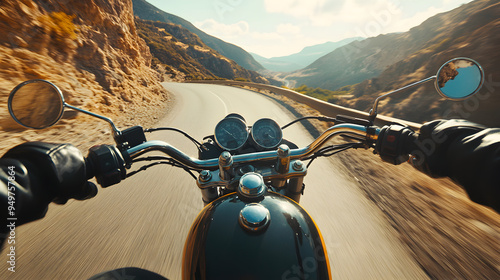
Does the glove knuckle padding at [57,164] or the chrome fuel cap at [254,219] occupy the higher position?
the glove knuckle padding at [57,164]

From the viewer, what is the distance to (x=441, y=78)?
4.77 feet

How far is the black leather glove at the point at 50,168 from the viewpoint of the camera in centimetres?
72

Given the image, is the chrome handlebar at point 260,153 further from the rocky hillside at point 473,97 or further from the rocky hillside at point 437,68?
the rocky hillside at point 437,68

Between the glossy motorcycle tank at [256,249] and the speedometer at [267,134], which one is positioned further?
the speedometer at [267,134]

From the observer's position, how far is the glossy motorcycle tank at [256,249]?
2.50 ft

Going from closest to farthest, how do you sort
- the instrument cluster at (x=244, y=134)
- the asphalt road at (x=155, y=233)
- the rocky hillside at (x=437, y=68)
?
the asphalt road at (x=155, y=233) < the instrument cluster at (x=244, y=134) < the rocky hillside at (x=437, y=68)

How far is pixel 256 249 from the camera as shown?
2.64 ft

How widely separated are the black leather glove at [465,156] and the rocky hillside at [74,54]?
6.72 meters

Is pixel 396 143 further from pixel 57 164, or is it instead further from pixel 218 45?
pixel 218 45

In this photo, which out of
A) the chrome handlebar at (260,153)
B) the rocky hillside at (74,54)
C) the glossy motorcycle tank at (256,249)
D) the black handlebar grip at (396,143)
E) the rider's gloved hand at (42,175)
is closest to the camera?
the rider's gloved hand at (42,175)

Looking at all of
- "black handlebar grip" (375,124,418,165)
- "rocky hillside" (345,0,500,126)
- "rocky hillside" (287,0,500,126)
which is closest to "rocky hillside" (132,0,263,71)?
"rocky hillside" (287,0,500,126)

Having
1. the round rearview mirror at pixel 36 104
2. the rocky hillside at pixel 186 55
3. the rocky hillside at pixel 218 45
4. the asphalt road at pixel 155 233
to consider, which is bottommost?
the asphalt road at pixel 155 233

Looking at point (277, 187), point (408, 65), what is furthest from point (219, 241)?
point (408, 65)

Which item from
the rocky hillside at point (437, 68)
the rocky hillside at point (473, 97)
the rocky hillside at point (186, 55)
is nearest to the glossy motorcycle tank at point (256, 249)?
the rocky hillside at point (473, 97)
